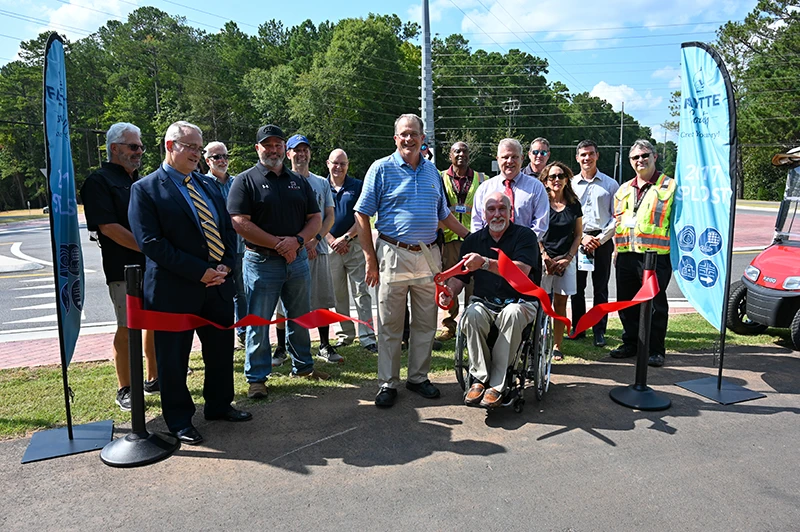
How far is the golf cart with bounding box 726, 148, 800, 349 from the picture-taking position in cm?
588

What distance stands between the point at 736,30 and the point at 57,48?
58.2 m

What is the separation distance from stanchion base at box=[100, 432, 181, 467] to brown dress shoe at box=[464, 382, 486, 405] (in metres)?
2.11

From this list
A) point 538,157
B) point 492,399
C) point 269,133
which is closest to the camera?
point 492,399

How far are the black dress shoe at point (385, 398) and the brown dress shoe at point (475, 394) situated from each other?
622 mm

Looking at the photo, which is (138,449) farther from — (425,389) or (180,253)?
(425,389)

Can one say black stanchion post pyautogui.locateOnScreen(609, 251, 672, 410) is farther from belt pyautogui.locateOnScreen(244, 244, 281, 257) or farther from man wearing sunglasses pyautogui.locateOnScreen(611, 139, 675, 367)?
belt pyautogui.locateOnScreen(244, 244, 281, 257)

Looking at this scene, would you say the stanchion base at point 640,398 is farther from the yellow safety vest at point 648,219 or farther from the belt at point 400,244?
the belt at point 400,244

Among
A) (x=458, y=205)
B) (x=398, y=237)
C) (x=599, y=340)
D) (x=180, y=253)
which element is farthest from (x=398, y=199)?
(x=599, y=340)

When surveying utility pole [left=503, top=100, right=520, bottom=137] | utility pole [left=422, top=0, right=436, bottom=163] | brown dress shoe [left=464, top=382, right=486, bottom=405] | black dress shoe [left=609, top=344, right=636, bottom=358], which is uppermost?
utility pole [left=503, top=100, right=520, bottom=137]

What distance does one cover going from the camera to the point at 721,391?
15.7 feet

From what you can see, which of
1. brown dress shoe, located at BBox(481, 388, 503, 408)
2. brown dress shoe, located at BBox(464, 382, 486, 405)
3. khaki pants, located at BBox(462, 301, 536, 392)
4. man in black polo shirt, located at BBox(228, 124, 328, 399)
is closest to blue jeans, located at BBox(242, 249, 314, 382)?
man in black polo shirt, located at BBox(228, 124, 328, 399)

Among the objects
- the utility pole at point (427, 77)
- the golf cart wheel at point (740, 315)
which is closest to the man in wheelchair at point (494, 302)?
the golf cart wheel at point (740, 315)

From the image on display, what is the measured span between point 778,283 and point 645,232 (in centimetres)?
182

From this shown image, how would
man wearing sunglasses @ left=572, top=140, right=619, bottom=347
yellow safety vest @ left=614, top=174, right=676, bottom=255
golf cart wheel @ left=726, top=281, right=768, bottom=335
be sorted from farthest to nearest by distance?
1. golf cart wheel @ left=726, top=281, right=768, bottom=335
2. man wearing sunglasses @ left=572, top=140, right=619, bottom=347
3. yellow safety vest @ left=614, top=174, right=676, bottom=255
